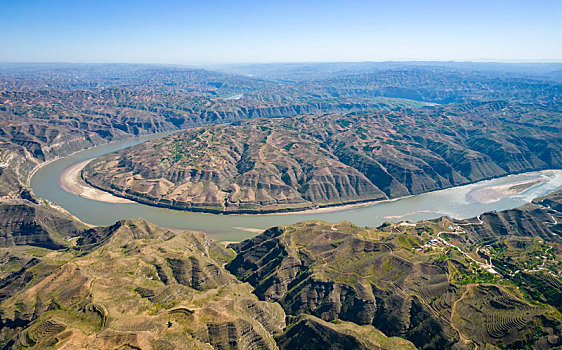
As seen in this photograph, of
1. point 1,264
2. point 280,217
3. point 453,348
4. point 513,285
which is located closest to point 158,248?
point 1,264

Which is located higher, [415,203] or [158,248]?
[158,248]

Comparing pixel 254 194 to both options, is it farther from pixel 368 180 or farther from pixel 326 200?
pixel 368 180

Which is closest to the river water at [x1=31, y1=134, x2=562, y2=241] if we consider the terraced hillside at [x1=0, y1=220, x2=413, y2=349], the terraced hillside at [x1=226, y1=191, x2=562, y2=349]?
the terraced hillside at [x1=226, y1=191, x2=562, y2=349]

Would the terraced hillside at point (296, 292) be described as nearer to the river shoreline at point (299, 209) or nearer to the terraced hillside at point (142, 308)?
the terraced hillside at point (142, 308)

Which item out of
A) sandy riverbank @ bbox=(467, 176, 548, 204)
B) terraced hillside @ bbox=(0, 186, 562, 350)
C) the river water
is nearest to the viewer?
terraced hillside @ bbox=(0, 186, 562, 350)

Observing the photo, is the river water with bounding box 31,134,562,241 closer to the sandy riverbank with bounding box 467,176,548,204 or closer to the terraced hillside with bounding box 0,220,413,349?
the sandy riverbank with bounding box 467,176,548,204

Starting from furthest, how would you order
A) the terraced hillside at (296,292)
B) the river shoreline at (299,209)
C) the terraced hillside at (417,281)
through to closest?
the river shoreline at (299,209) → the terraced hillside at (417,281) → the terraced hillside at (296,292)

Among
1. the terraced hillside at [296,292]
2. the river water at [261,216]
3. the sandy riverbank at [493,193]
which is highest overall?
the terraced hillside at [296,292]

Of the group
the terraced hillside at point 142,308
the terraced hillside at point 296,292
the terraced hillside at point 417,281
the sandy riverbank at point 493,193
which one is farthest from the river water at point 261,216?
the terraced hillside at point 142,308

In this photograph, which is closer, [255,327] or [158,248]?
[255,327]

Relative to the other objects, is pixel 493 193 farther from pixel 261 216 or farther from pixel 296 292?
pixel 296 292

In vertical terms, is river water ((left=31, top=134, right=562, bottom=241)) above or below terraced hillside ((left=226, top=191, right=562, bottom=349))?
below
